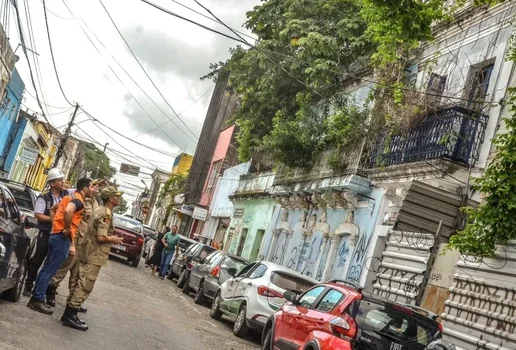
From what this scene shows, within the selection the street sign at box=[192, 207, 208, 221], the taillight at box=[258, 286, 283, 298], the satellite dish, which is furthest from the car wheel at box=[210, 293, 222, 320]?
the satellite dish

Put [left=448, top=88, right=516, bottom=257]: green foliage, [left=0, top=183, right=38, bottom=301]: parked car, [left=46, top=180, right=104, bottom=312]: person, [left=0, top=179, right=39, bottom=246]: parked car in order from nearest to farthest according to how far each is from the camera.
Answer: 1. [left=0, top=183, right=38, bottom=301]: parked car
2. [left=46, top=180, right=104, bottom=312]: person
3. [left=448, top=88, right=516, bottom=257]: green foliage
4. [left=0, top=179, right=39, bottom=246]: parked car

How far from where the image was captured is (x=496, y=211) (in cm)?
1119

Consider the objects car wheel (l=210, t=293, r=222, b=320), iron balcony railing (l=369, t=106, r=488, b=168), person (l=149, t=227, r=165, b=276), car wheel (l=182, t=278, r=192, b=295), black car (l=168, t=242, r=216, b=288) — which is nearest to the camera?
iron balcony railing (l=369, t=106, r=488, b=168)

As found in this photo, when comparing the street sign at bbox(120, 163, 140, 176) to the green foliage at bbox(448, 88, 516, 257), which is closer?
the green foliage at bbox(448, 88, 516, 257)

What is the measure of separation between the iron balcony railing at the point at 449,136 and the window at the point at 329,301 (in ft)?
22.6

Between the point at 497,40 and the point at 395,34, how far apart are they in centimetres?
492

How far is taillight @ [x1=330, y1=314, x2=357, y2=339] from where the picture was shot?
24.7 ft

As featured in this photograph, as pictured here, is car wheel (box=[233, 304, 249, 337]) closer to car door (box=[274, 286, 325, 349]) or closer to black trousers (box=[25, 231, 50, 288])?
car door (box=[274, 286, 325, 349])

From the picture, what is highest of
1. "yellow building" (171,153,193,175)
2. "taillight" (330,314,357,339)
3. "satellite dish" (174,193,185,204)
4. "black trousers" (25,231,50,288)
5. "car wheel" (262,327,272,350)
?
"yellow building" (171,153,193,175)

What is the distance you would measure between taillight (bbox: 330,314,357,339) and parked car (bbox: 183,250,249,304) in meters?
7.51

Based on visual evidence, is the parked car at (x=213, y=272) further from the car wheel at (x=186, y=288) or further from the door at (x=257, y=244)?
the door at (x=257, y=244)

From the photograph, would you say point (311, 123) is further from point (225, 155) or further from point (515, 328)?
point (225, 155)

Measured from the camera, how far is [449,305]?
12844mm

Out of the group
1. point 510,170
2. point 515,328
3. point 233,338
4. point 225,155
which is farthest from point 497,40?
point 225,155
